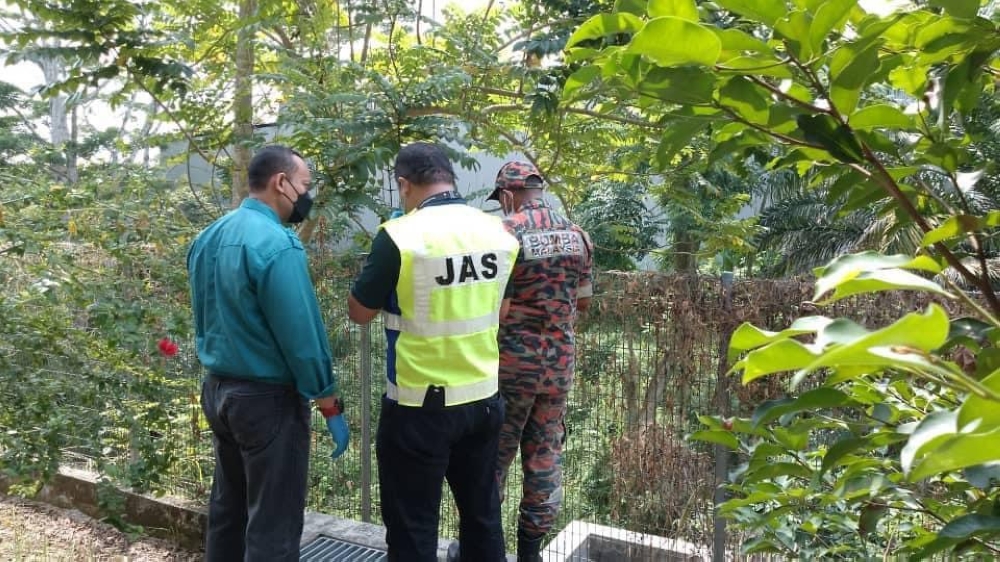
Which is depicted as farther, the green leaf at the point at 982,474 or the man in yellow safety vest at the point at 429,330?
the man in yellow safety vest at the point at 429,330

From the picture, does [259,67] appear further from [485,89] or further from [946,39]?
[946,39]

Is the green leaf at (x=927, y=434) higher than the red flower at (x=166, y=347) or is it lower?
higher

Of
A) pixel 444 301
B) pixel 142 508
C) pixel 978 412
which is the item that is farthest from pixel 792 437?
pixel 142 508

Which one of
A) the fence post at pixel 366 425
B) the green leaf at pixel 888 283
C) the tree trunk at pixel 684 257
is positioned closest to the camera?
the green leaf at pixel 888 283

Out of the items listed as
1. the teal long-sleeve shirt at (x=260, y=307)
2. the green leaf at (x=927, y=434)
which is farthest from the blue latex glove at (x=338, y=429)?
the green leaf at (x=927, y=434)

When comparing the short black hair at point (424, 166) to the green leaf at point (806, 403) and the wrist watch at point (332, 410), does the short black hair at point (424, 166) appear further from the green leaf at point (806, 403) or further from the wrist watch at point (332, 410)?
the green leaf at point (806, 403)

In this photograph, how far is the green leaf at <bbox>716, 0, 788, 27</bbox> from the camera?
87 centimetres

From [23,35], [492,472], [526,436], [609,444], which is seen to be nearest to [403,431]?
[492,472]

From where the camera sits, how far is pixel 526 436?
360 cm

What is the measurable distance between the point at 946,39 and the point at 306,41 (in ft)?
16.2

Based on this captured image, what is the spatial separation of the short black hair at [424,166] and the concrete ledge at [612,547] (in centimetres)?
259

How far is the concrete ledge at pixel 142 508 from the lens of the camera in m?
4.57

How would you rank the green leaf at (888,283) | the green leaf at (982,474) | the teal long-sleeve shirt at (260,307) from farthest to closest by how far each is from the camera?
the teal long-sleeve shirt at (260,307)
the green leaf at (982,474)
the green leaf at (888,283)

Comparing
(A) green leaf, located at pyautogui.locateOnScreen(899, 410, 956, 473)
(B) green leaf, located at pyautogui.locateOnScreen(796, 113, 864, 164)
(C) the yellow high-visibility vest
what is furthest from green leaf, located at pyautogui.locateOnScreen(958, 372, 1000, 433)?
(C) the yellow high-visibility vest
